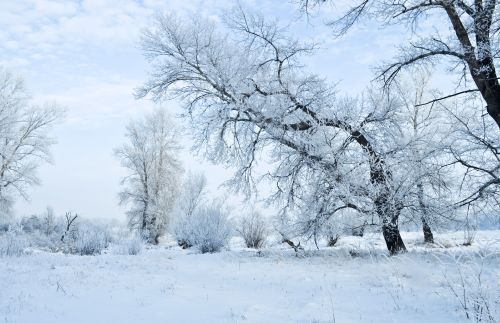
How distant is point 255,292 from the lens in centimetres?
605

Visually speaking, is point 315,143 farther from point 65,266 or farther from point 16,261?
point 16,261

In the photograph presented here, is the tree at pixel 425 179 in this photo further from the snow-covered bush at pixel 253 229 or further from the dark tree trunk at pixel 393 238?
the snow-covered bush at pixel 253 229

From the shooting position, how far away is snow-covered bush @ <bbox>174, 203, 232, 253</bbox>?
47.3 feet

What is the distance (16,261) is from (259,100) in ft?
25.6

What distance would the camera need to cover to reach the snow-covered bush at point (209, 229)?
47.3 ft

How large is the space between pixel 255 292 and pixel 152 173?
25333mm

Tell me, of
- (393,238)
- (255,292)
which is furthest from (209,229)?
(255,292)

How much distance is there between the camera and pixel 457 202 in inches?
368

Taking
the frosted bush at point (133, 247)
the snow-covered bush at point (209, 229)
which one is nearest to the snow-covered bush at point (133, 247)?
the frosted bush at point (133, 247)

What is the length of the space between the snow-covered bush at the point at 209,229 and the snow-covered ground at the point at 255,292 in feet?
18.0

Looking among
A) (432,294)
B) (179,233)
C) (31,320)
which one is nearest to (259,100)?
Answer: (432,294)

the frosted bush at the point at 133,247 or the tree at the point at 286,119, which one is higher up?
the tree at the point at 286,119

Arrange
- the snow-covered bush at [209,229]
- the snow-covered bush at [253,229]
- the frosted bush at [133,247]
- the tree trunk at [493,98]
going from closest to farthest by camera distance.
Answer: the tree trunk at [493,98]
the frosted bush at [133,247]
the snow-covered bush at [209,229]
the snow-covered bush at [253,229]

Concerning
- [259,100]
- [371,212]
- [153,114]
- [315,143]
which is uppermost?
[153,114]
